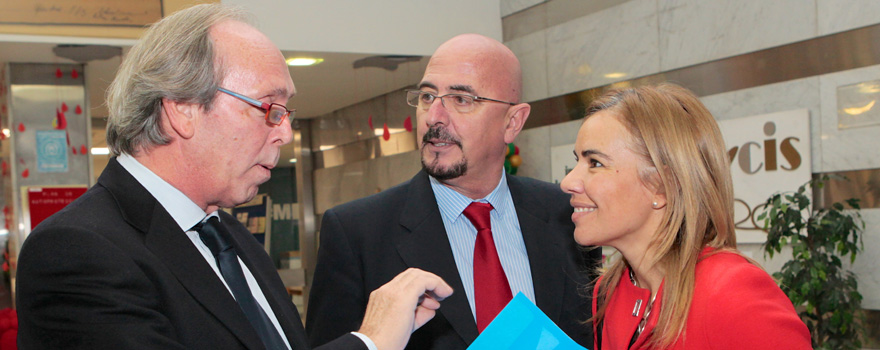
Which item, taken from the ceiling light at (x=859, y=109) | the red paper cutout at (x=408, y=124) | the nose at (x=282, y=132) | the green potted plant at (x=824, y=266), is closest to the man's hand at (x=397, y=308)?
the nose at (x=282, y=132)

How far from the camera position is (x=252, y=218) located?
34.2ft

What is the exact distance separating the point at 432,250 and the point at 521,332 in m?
0.75

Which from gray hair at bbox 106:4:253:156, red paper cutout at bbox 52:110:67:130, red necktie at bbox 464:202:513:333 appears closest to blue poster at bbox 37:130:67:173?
red paper cutout at bbox 52:110:67:130

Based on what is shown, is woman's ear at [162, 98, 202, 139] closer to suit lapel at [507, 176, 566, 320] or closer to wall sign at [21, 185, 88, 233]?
suit lapel at [507, 176, 566, 320]

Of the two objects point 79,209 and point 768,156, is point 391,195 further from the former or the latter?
point 768,156

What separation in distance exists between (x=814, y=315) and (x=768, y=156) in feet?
4.19

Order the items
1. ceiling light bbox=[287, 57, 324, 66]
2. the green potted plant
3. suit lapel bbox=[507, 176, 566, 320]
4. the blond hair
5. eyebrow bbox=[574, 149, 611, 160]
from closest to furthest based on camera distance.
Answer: the blond hair
eyebrow bbox=[574, 149, 611, 160]
suit lapel bbox=[507, 176, 566, 320]
the green potted plant
ceiling light bbox=[287, 57, 324, 66]

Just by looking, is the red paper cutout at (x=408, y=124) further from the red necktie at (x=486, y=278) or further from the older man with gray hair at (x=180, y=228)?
the older man with gray hair at (x=180, y=228)

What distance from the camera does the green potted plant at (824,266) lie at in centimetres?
466

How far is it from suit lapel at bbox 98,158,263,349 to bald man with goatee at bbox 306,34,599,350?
78 centimetres

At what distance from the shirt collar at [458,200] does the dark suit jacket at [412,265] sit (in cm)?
4

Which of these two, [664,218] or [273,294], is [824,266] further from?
[273,294]

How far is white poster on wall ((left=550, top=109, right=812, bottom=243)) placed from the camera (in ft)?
17.3

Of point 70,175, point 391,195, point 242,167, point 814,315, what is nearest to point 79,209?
point 242,167
